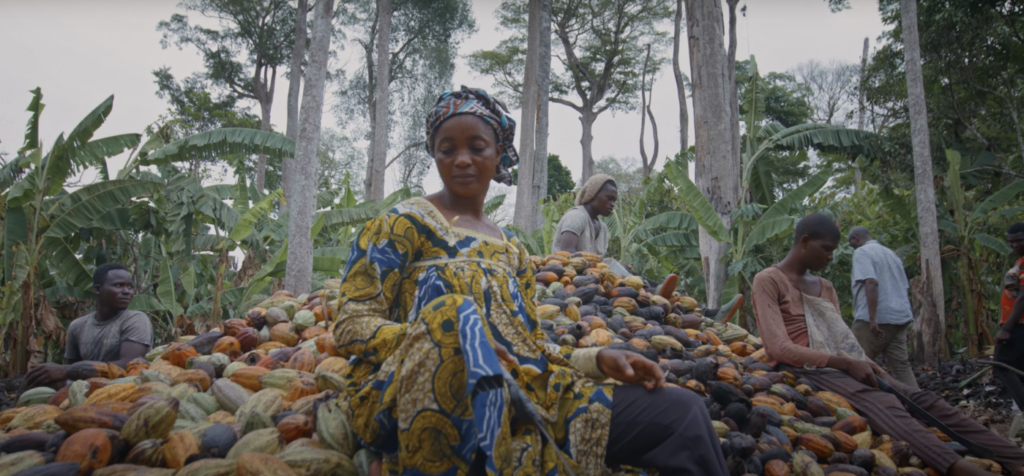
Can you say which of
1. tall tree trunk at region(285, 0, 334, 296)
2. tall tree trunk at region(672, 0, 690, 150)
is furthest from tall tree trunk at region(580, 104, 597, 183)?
tall tree trunk at region(285, 0, 334, 296)

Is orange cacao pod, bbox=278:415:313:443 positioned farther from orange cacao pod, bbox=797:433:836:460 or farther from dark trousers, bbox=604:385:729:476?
orange cacao pod, bbox=797:433:836:460

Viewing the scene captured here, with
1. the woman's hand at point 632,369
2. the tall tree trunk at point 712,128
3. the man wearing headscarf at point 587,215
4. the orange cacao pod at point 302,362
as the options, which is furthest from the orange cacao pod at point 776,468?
the tall tree trunk at point 712,128

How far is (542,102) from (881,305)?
7284 mm

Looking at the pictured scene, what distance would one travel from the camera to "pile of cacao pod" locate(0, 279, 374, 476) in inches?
67.7

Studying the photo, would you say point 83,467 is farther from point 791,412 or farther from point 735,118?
point 735,118

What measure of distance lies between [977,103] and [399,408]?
10.7 meters

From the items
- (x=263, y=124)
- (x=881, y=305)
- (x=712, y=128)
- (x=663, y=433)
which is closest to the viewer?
(x=663, y=433)

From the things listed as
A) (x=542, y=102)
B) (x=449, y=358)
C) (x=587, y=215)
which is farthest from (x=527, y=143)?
(x=449, y=358)

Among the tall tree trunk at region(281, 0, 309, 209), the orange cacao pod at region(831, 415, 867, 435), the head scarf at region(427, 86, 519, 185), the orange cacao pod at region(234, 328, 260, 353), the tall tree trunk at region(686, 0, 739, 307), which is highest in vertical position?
the tall tree trunk at region(281, 0, 309, 209)

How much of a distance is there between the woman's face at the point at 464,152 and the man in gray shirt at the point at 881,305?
14.2 feet

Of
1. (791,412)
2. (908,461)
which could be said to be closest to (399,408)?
(791,412)

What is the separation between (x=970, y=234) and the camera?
7188 millimetres

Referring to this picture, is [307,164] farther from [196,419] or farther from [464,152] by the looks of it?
[464,152]

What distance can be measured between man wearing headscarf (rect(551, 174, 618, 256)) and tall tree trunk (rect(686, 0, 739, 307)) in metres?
1.98
